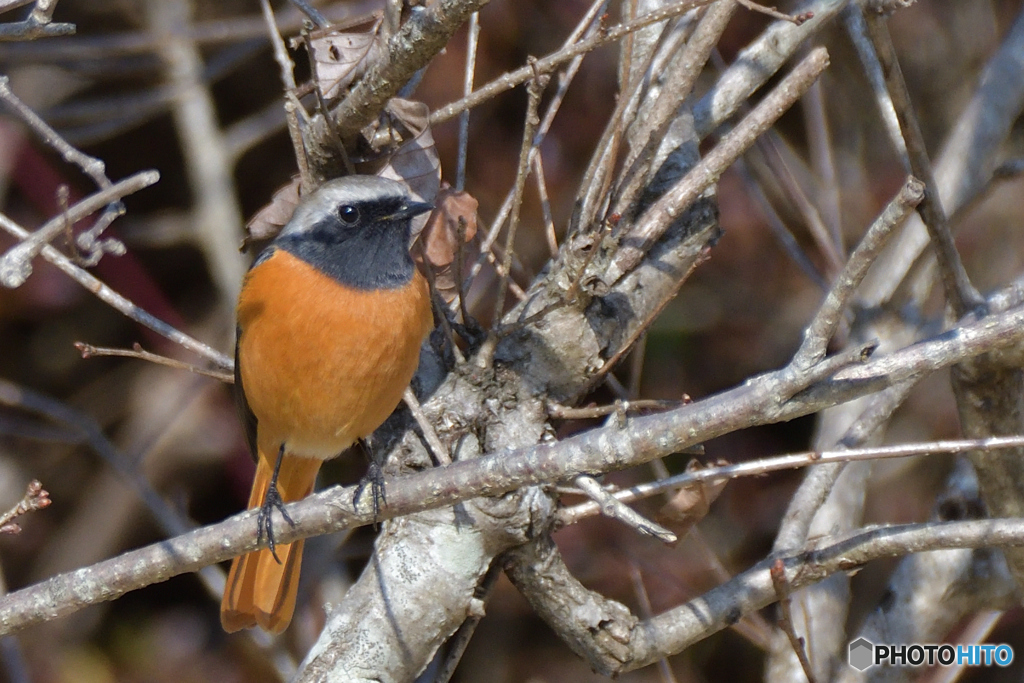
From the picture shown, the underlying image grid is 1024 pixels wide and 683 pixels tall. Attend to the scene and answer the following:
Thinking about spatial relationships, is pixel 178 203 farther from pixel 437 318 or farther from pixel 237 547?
pixel 237 547

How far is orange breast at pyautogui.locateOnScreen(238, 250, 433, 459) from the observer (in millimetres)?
3088

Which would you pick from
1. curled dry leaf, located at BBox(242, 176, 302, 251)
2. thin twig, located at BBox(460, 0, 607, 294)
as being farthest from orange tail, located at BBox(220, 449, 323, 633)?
thin twig, located at BBox(460, 0, 607, 294)

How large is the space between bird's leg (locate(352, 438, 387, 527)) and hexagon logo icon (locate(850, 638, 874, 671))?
1.74 m

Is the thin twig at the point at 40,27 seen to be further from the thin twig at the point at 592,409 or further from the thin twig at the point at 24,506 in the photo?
the thin twig at the point at 592,409

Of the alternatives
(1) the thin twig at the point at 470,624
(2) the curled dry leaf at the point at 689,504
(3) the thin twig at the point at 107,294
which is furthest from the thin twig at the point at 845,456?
(3) the thin twig at the point at 107,294

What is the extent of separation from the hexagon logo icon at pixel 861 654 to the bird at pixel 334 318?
182cm

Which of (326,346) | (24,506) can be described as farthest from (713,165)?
(24,506)

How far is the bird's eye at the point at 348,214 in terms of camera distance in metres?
3.26

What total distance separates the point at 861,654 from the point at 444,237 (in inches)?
80.7

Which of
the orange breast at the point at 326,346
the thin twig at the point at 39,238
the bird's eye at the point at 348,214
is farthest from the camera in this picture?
the bird's eye at the point at 348,214

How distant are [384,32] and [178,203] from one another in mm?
3415

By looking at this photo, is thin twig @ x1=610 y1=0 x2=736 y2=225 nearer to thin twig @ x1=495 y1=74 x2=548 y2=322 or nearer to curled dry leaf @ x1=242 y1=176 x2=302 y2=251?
thin twig @ x1=495 y1=74 x2=548 y2=322

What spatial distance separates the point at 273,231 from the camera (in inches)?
137

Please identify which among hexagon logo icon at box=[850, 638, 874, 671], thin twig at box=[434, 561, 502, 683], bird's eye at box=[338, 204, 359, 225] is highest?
bird's eye at box=[338, 204, 359, 225]
